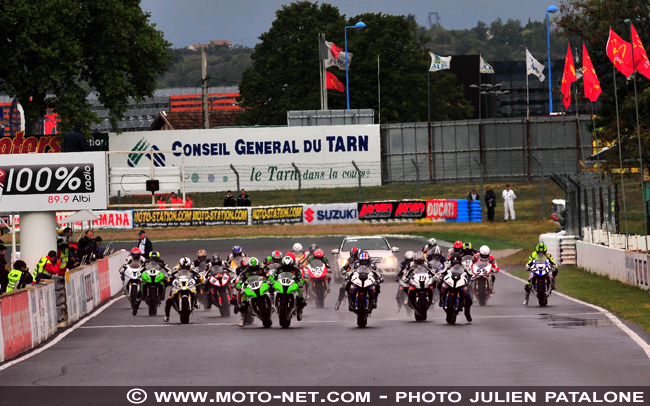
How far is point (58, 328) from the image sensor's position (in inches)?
869

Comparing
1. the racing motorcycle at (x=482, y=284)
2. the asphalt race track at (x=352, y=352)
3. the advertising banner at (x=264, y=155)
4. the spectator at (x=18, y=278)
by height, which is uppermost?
the advertising banner at (x=264, y=155)

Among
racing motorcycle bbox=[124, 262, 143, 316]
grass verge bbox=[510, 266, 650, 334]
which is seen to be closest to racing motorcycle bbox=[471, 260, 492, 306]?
grass verge bbox=[510, 266, 650, 334]

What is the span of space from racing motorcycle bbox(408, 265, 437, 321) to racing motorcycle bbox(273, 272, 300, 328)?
6.98ft

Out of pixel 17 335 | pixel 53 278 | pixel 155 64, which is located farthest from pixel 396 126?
pixel 17 335

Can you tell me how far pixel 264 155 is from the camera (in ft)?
205

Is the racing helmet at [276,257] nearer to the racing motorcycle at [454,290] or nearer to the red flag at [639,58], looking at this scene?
the racing motorcycle at [454,290]

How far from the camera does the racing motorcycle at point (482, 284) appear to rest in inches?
950

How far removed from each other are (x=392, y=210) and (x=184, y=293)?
3058cm

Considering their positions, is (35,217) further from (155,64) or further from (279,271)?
(155,64)

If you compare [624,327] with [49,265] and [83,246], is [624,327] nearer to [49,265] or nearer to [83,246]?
[49,265]

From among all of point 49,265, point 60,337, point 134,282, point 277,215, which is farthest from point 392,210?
point 60,337

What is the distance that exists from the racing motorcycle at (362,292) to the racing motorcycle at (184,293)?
327cm

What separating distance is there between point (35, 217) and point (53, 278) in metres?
6.53

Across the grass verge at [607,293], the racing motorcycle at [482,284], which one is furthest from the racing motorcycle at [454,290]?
the racing motorcycle at [482,284]
